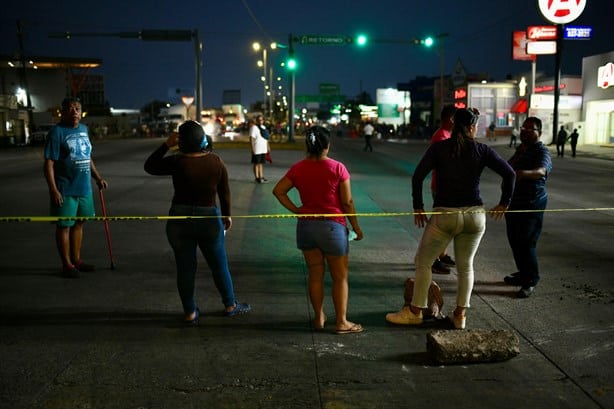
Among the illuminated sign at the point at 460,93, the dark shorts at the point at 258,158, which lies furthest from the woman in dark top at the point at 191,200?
the illuminated sign at the point at 460,93

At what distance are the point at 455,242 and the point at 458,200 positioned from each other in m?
0.37

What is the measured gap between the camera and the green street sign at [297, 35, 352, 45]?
98.2 ft

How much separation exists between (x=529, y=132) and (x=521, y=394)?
3.19 meters

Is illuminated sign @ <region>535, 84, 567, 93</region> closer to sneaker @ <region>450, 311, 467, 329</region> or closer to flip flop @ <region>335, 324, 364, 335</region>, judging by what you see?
sneaker @ <region>450, 311, 467, 329</region>

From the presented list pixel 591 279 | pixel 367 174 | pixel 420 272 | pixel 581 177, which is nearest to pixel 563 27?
pixel 581 177

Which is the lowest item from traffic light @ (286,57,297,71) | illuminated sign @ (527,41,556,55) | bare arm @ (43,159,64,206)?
bare arm @ (43,159,64,206)

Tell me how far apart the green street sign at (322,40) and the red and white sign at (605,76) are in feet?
52.5

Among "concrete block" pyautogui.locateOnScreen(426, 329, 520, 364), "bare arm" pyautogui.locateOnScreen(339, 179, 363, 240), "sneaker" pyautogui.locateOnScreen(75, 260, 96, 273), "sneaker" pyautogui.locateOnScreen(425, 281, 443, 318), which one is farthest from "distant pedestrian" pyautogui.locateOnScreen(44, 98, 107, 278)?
"concrete block" pyautogui.locateOnScreen(426, 329, 520, 364)

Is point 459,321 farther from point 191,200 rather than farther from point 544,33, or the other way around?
point 544,33

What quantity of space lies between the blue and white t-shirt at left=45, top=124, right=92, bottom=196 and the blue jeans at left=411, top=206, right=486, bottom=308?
153 inches

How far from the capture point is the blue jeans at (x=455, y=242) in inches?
203

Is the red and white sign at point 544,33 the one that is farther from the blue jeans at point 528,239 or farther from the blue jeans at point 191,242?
the blue jeans at point 191,242

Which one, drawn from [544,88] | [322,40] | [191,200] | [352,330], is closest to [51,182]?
[191,200]

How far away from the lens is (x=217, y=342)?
5008 mm
